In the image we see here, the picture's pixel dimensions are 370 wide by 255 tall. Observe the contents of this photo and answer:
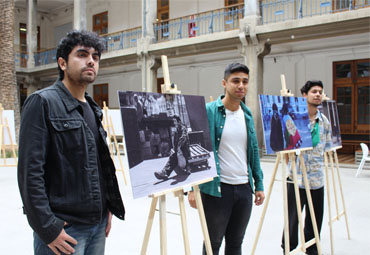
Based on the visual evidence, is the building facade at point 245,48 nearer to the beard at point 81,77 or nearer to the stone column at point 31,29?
the stone column at point 31,29

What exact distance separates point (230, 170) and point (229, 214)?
27 cm

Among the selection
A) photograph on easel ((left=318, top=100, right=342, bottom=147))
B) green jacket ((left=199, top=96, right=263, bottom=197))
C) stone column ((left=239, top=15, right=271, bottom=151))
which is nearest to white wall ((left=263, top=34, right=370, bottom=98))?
stone column ((left=239, top=15, right=271, bottom=151))

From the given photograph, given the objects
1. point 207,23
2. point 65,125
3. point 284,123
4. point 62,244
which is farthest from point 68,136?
point 207,23

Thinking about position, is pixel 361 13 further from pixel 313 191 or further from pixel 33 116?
pixel 33 116

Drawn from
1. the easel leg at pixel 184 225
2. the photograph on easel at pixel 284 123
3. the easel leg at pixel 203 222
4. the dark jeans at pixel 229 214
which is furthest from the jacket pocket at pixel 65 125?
the photograph on easel at pixel 284 123

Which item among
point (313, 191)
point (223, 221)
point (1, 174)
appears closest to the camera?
point (223, 221)

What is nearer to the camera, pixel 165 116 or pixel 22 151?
pixel 22 151

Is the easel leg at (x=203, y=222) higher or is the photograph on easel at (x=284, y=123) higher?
the photograph on easel at (x=284, y=123)

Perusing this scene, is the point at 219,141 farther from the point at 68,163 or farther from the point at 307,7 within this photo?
the point at 307,7

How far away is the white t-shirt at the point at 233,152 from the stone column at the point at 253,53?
25.1 ft

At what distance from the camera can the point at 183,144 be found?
2.07 metres

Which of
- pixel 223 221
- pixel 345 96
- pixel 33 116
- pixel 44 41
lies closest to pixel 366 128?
pixel 345 96

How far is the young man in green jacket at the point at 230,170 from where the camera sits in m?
2.18

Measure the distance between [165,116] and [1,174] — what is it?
704 centimetres
